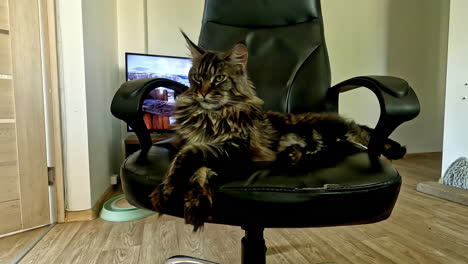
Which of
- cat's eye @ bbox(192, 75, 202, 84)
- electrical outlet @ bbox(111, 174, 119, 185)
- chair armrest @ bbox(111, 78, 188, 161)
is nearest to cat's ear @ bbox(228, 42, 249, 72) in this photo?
cat's eye @ bbox(192, 75, 202, 84)

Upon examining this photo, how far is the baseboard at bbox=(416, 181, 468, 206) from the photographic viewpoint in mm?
1827

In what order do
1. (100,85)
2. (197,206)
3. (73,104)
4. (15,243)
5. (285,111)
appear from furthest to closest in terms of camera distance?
(100,85)
(73,104)
(15,243)
(285,111)
(197,206)

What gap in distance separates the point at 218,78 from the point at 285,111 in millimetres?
335

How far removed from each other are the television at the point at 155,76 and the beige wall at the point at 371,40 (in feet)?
0.90

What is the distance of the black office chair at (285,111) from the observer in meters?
0.50

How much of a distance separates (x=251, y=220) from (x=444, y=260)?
116 cm

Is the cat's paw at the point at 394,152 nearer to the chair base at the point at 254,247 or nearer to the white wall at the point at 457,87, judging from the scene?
the chair base at the point at 254,247

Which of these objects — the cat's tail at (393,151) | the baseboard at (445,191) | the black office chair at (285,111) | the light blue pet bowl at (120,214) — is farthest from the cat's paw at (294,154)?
the baseboard at (445,191)

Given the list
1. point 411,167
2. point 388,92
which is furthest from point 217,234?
point 411,167

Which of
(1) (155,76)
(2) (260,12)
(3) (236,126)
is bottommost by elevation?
(3) (236,126)

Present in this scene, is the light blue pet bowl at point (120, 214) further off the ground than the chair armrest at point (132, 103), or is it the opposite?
the chair armrest at point (132, 103)

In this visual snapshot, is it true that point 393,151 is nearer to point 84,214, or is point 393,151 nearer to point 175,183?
point 175,183

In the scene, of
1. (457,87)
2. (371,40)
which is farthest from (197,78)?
(371,40)

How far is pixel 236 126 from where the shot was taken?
2.50 ft
